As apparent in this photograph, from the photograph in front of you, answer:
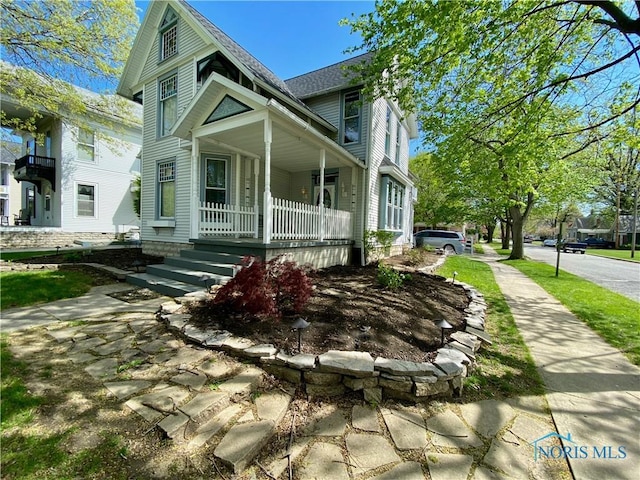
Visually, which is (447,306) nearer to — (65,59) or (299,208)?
(299,208)

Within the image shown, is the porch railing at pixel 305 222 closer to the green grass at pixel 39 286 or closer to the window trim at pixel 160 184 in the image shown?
the window trim at pixel 160 184

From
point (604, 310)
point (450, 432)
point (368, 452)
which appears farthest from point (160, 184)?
point (604, 310)

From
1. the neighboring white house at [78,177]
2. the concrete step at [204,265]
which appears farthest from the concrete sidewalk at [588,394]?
the neighboring white house at [78,177]

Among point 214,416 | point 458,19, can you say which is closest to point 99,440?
point 214,416

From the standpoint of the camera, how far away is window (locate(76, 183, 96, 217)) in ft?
49.4

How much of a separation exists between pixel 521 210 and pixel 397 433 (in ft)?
65.3

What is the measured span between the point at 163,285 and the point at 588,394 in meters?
6.52

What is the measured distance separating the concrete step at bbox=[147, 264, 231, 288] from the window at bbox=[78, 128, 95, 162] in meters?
13.2

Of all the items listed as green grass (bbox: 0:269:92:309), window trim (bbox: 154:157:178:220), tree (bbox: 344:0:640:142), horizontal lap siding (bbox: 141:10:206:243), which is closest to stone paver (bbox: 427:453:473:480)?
green grass (bbox: 0:269:92:309)

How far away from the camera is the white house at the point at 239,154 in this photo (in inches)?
263

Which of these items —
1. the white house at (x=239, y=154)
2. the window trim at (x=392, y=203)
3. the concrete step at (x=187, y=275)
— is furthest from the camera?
the window trim at (x=392, y=203)

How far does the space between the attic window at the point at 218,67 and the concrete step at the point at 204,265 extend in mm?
5553

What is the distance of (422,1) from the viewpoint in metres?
5.27

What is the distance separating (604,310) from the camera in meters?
6.02
